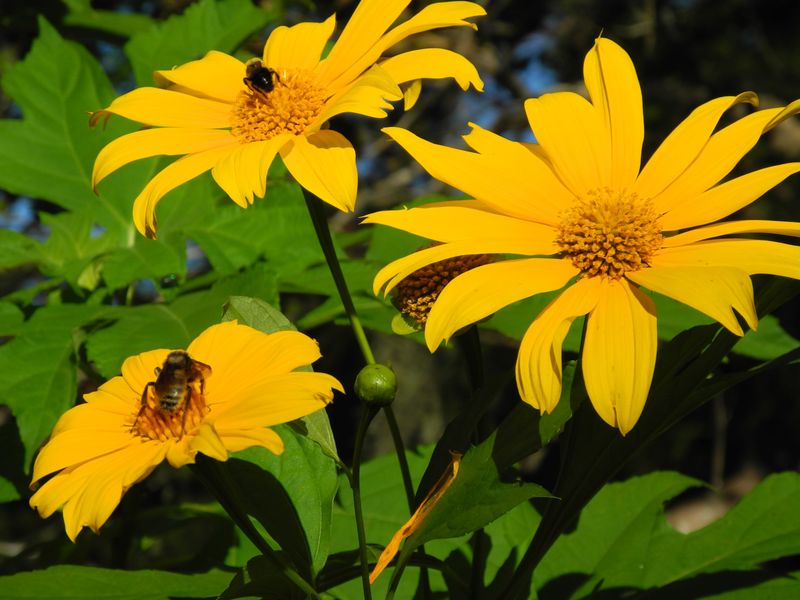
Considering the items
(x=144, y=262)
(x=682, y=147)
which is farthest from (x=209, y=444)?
(x=144, y=262)

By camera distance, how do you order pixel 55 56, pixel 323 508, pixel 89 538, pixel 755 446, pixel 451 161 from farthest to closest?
pixel 755 446 → pixel 55 56 → pixel 89 538 → pixel 323 508 → pixel 451 161

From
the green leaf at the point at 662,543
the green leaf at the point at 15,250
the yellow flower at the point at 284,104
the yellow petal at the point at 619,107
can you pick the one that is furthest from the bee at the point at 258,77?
the green leaf at the point at 662,543

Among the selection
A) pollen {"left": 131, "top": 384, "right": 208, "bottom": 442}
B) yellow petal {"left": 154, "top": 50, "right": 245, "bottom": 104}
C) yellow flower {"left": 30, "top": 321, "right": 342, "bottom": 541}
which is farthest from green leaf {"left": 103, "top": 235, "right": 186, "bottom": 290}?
pollen {"left": 131, "top": 384, "right": 208, "bottom": 442}

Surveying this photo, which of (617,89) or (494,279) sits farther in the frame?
(617,89)

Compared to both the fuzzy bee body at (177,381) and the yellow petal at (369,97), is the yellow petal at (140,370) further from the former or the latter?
the yellow petal at (369,97)

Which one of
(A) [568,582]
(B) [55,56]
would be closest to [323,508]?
(A) [568,582]

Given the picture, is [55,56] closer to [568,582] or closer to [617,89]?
[617,89]
